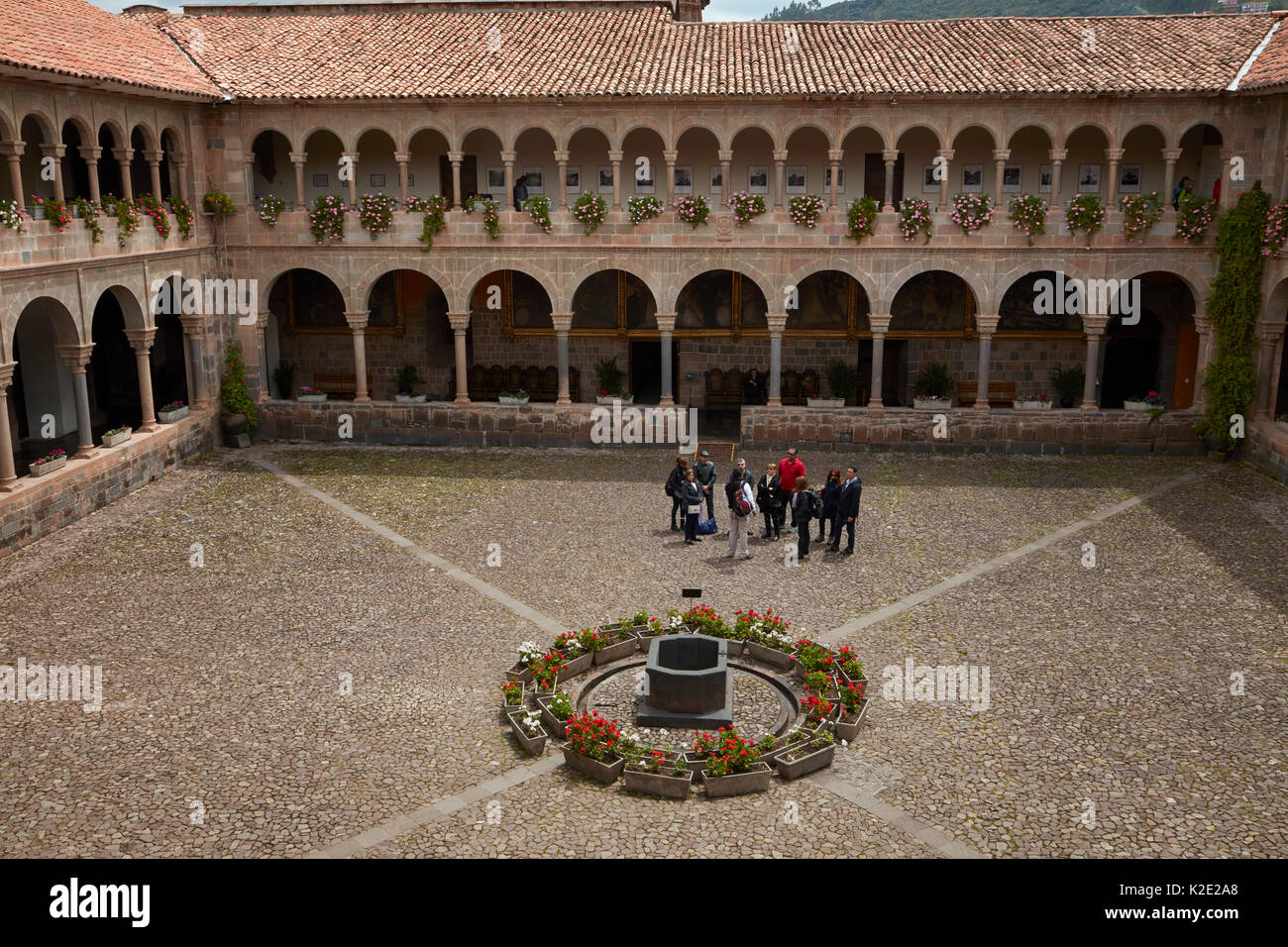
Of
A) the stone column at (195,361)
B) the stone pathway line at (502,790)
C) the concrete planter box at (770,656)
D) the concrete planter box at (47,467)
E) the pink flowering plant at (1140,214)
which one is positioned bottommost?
the stone pathway line at (502,790)

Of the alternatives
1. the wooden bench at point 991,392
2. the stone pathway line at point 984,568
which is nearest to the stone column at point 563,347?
the wooden bench at point 991,392

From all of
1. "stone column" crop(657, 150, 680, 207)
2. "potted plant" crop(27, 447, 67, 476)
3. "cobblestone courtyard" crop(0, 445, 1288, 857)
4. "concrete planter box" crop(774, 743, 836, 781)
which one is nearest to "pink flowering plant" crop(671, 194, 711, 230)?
"stone column" crop(657, 150, 680, 207)

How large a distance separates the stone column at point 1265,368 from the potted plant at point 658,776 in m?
17.6

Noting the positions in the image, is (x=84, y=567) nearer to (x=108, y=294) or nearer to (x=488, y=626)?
(x=488, y=626)

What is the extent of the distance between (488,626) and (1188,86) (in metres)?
17.7

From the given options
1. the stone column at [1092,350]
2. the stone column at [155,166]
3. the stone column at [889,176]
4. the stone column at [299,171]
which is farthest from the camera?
the stone column at [299,171]

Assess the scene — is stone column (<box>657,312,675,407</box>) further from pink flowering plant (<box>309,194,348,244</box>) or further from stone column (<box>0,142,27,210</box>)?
stone column (<box>0,142,27,210</box>)

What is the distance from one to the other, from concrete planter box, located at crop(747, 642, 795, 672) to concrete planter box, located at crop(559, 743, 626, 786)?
3.07 m

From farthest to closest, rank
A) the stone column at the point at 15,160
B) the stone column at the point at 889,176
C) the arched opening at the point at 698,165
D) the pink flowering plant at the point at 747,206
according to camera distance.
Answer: the arched opening at the point at 698,165 < the pink flowering plant at the point at 747,206 < the stone column at the point at 889,176 < the stone column at the point at 15,160

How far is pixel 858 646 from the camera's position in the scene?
14.1 metres

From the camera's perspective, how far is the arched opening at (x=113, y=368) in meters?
27.2

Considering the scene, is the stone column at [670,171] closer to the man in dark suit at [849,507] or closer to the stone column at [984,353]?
the stone column at [984,353]

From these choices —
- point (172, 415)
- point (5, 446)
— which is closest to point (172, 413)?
point (172, 415)

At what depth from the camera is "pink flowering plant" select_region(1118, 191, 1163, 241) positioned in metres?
23.7
